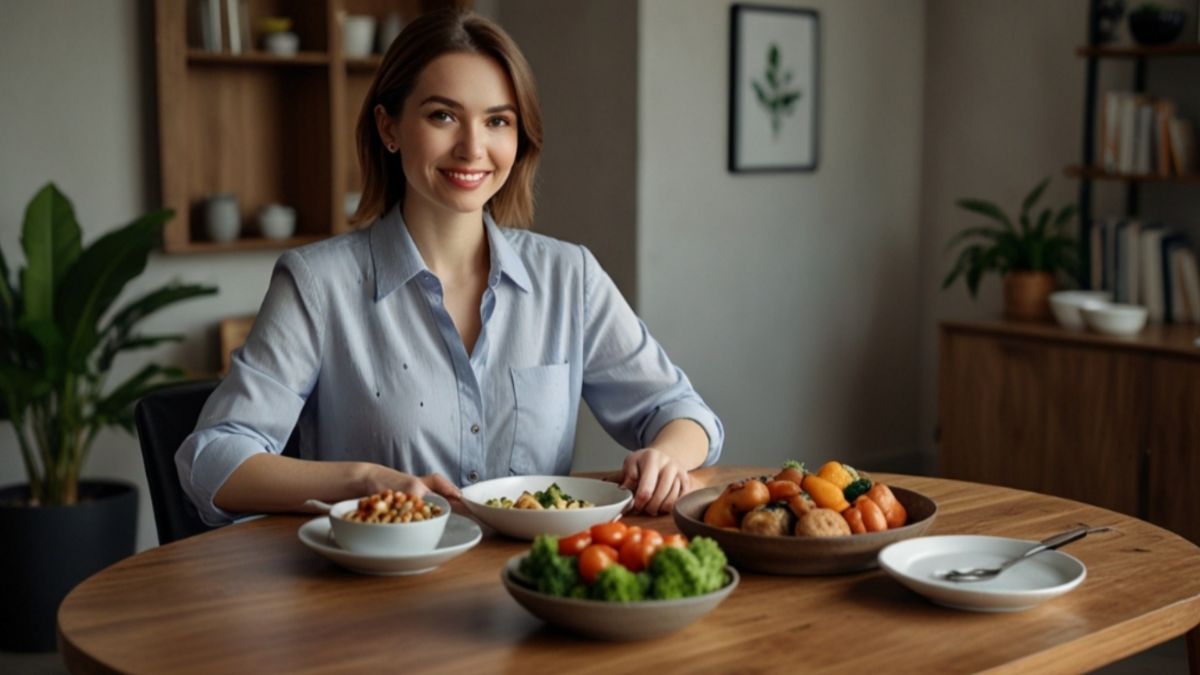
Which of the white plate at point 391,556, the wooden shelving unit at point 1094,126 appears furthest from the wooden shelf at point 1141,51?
the white plate at point 391,556

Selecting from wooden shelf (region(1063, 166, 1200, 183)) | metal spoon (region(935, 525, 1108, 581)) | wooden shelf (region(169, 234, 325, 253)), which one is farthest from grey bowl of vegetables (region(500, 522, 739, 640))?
wooden shelf (region(1063, 166, 1200, 183))

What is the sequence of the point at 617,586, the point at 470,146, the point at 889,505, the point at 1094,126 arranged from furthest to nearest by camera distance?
the point at 1094,126 < the point at 470,146 < the point at 889,505 < the point at 617,586

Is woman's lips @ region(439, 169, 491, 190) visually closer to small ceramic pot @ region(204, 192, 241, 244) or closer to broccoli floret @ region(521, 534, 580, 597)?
broccoli floret @ region(521, 534, 580, 597)

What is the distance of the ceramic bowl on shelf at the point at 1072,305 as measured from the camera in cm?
418

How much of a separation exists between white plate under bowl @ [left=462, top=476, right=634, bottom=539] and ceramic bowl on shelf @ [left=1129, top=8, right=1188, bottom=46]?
3.13m

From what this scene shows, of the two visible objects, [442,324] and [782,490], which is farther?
[442,324]

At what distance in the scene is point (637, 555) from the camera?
1.35 meters

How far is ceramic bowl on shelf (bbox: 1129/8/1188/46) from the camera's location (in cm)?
421

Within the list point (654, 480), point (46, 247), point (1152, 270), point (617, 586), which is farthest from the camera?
point (1152, 270)

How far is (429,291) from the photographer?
2.11 meters

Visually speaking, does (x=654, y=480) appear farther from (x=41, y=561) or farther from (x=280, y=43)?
(x=280, y=43)

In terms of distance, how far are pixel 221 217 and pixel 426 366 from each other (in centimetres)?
224

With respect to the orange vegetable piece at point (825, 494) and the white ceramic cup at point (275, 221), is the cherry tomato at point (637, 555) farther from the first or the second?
the white ceramic cup at point (275, 221)

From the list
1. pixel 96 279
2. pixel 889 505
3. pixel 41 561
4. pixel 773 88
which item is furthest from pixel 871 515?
pixel 773 88
